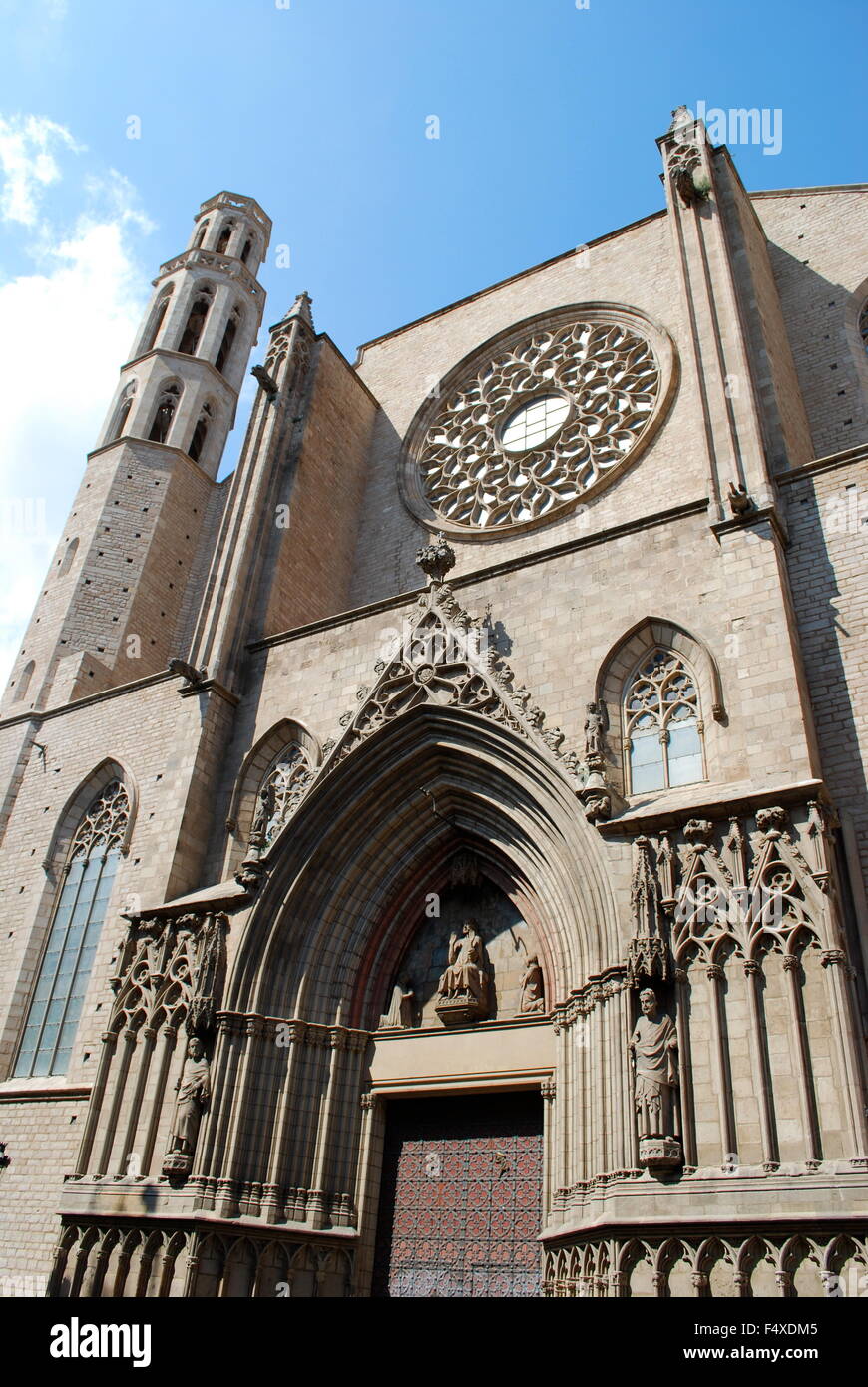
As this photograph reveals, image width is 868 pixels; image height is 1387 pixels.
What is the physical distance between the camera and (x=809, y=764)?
786 cm

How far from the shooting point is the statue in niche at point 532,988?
929cm

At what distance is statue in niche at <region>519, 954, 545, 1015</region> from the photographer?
9289 mm

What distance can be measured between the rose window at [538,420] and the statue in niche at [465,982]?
259 inches

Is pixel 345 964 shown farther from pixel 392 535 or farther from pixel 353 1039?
pixel 392 535

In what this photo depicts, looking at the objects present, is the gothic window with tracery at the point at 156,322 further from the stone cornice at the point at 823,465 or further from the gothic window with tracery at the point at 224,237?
the stone cornice at the point at 823,465

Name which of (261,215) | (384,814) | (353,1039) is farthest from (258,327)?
(353,1039)

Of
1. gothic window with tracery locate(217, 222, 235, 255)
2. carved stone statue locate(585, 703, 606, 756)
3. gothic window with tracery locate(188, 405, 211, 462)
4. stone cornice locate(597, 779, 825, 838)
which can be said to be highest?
gothic window with tracery locate(217, 222, 235, 255)

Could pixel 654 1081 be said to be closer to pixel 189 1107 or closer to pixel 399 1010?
pixel 399 1010

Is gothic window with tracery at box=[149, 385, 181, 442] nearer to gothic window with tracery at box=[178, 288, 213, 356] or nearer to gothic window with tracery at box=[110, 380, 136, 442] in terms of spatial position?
gothic window with tracery at box=[110, 380, 136, 442]

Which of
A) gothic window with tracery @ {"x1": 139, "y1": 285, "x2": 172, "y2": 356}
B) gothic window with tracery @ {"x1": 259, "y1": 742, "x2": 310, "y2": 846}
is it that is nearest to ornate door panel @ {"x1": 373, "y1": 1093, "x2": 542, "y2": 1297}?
gothic window with tracery @ {"x1": 259, "y1": 742, "x2": 310, "y2": 846}

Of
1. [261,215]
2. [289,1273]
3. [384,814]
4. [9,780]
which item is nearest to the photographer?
[289,1273]

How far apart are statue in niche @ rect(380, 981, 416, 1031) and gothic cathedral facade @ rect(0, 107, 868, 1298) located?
0.10 ft

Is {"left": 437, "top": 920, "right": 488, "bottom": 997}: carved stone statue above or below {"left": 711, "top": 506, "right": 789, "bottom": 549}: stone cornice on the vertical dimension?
below
